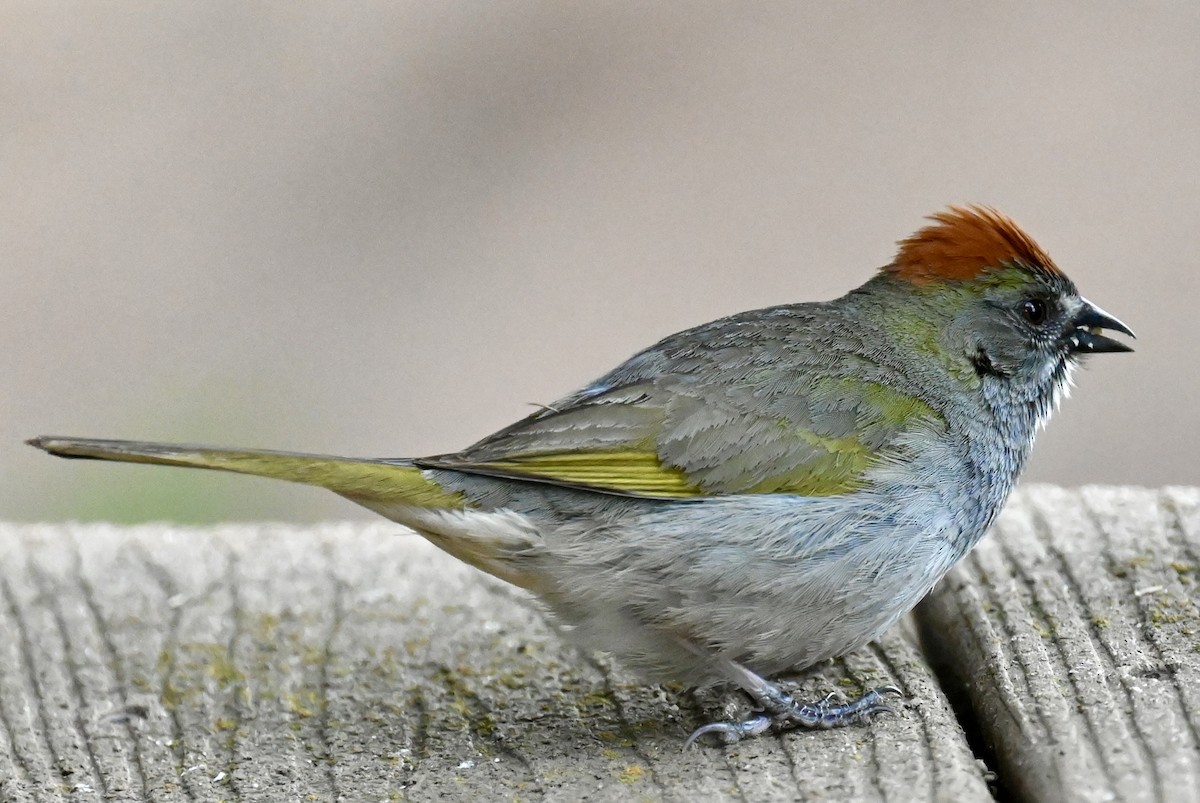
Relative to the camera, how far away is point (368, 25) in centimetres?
1116

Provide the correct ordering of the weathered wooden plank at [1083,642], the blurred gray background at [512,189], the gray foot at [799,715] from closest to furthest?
the weathered wooden plank at [1083,642], the gray foot at [799,715], the blurred gray background at [512,189]

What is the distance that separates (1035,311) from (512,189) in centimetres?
645

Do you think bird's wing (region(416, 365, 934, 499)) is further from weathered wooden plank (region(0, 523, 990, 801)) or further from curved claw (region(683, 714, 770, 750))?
curved claw (region(683, 714, 770, 750))

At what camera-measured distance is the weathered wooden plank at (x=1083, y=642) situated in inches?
106

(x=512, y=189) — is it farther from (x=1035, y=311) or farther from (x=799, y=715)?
(x=799, y=715)

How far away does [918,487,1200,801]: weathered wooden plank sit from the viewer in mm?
2682

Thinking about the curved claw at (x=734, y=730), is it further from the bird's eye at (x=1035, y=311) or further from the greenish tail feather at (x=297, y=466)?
the bird's eye at (x=1035, y=311)

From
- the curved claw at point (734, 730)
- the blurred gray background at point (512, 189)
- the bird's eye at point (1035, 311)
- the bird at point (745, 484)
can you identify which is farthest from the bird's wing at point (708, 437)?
the blurred gray background at point (512, 189)

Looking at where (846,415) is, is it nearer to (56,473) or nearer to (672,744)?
(672,744)

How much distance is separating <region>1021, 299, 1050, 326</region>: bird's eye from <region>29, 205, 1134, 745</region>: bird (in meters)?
0.12

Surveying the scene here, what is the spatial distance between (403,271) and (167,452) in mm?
6805

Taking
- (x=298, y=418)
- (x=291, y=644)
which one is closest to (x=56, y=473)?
(x=298, y=418)

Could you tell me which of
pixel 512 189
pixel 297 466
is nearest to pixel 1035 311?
pixel 297 466

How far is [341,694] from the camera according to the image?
350 centimetres
